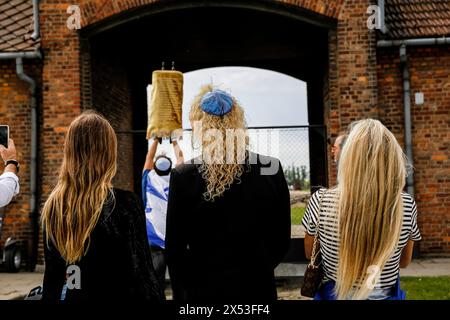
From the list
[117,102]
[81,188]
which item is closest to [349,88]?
[117,102]

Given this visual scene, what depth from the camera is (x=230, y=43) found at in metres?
10.4

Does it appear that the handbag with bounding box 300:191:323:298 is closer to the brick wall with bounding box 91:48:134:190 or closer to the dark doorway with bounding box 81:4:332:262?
the dark doorway with bounding box 81:4:332:262

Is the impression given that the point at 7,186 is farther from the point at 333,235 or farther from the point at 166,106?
the point at 166,106

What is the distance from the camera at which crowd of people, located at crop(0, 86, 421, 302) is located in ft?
6.99

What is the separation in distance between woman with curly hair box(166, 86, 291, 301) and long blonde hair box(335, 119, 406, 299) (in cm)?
39

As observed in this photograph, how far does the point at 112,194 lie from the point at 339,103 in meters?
6.39

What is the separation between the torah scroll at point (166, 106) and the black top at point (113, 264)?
312cm

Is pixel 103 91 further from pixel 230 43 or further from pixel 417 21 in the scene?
pixel 417 21

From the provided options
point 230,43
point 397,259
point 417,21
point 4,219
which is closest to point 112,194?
point 397,259

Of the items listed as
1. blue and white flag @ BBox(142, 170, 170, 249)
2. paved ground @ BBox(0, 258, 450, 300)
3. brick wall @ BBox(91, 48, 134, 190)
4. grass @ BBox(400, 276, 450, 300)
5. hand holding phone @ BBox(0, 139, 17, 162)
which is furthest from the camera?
brick wall @ BBox(91, 48, 134, 190)

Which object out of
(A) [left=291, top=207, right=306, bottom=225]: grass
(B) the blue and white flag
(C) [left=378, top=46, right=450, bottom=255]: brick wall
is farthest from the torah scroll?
(A) [left=291, top=207, right=306, bottom=225]: grass

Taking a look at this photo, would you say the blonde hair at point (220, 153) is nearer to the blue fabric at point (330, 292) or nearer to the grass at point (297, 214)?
the blue fabric at point (330, 292)

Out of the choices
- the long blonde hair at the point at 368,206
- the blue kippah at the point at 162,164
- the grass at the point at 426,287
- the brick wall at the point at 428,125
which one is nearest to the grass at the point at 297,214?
the brick wall at the point at 428,125

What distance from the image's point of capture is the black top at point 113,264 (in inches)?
86.1
